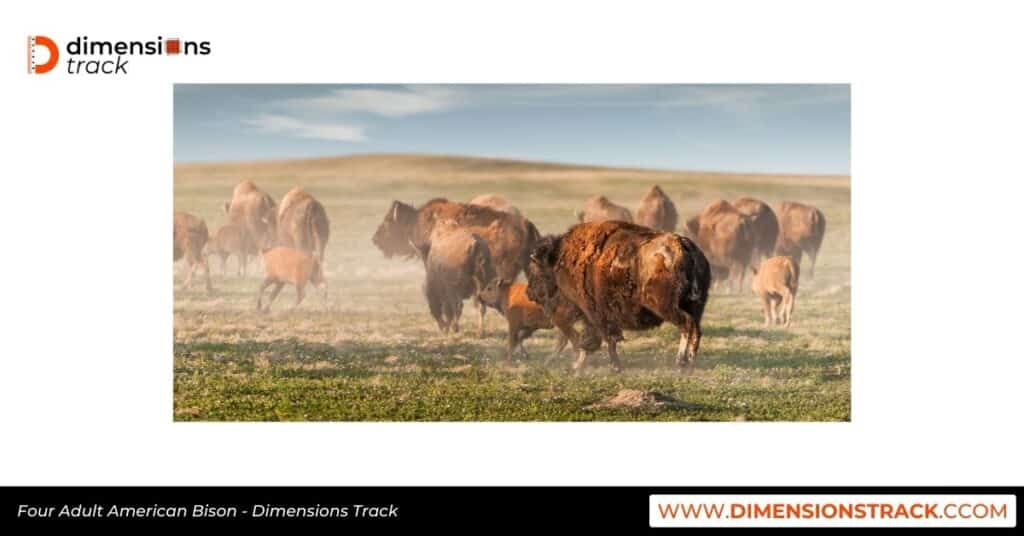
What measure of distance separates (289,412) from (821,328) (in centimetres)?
970

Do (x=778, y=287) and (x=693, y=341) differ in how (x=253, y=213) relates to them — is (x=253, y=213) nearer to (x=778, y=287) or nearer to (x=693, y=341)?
(x=778, y=287)

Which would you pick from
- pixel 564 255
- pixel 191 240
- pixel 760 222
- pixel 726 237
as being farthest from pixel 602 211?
pixel 191 240

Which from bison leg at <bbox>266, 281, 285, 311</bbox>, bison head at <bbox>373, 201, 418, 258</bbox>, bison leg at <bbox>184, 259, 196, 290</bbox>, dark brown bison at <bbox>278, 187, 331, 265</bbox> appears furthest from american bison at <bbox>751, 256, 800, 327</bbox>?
bison leg at <bbox>184, 259, 196, 290</bbox>

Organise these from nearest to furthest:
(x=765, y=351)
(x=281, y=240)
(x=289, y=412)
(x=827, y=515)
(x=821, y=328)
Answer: (x=827, y=515), (x=289, y=412), (x=765, y=351), (x=821, y=328), (x=281, y=240)

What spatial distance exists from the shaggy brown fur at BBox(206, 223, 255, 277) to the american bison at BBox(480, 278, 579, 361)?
7.16 meters

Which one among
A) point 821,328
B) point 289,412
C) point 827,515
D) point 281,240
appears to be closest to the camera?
point 827,515

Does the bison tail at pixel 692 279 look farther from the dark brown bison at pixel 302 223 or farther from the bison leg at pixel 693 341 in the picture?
the dark brown bison at pixel 302 223

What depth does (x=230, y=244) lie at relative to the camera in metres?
26.1

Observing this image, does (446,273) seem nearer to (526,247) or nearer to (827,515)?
(526,247)

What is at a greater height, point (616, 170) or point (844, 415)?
point (616, 170)

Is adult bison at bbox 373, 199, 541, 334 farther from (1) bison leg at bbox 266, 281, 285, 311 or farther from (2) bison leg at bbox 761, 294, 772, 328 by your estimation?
(2) bison leg at bbox 761, 294, 772, 328

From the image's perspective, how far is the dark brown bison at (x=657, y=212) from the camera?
2583 centimetres

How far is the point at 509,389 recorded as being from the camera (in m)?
18.7

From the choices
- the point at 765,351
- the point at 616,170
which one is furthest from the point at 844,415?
the point at 616,170
